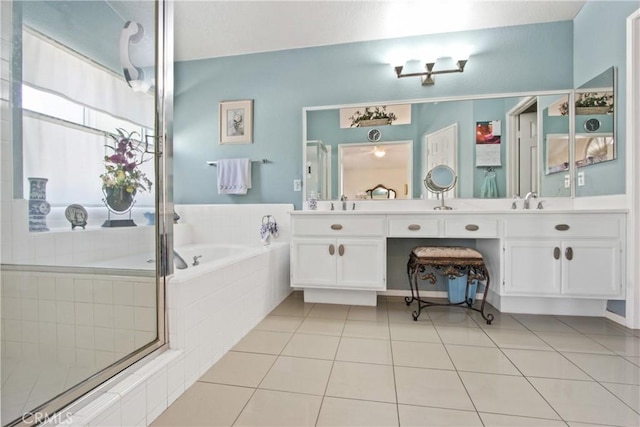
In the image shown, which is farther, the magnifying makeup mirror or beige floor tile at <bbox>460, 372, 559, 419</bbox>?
the magnifying makeup mirror

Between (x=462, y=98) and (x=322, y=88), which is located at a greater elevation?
(x=322, y=88)

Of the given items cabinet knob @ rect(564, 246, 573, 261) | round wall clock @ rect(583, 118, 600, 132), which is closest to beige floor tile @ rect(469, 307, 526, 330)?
cabinet knob @ rect(564, 246, 573, 261)

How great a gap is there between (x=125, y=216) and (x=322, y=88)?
82.1 inches

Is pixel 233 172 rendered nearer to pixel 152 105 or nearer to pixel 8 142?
pixel 152 105

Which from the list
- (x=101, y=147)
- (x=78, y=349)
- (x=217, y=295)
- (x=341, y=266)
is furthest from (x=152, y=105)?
(x=341, y=266)

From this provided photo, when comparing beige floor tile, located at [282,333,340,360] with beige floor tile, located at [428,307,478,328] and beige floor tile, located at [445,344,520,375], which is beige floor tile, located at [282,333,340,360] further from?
beige floor tile, located at [428,307,478,328]

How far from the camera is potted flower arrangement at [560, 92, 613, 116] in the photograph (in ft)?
6.89

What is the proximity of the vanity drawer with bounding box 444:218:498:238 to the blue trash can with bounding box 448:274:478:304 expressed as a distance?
449 mm

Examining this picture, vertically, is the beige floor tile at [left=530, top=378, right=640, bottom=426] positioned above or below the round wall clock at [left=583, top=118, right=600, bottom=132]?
below

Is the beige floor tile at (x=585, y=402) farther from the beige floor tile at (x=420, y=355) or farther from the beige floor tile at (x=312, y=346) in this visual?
the beige floor tile at (x=312, y=346)

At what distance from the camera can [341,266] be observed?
2.24m

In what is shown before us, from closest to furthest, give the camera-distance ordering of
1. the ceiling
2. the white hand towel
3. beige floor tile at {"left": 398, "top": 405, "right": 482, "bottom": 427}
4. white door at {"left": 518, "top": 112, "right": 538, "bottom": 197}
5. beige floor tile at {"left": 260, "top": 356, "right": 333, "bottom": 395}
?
beige floor tile at {"left": 398, "top": 405, "right": 482, "bottom": 427} → beige floor tile at {"left": 260, "top": 356, "right": 333, "bottom": 395} → the ceiling → white door at {"left": 518, "top": 112, "right": 538, "bottom": 197} → the white hand towel

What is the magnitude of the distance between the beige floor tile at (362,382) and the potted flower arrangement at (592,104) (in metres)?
2.43

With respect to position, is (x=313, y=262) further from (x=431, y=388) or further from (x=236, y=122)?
(x=236, y=122)
